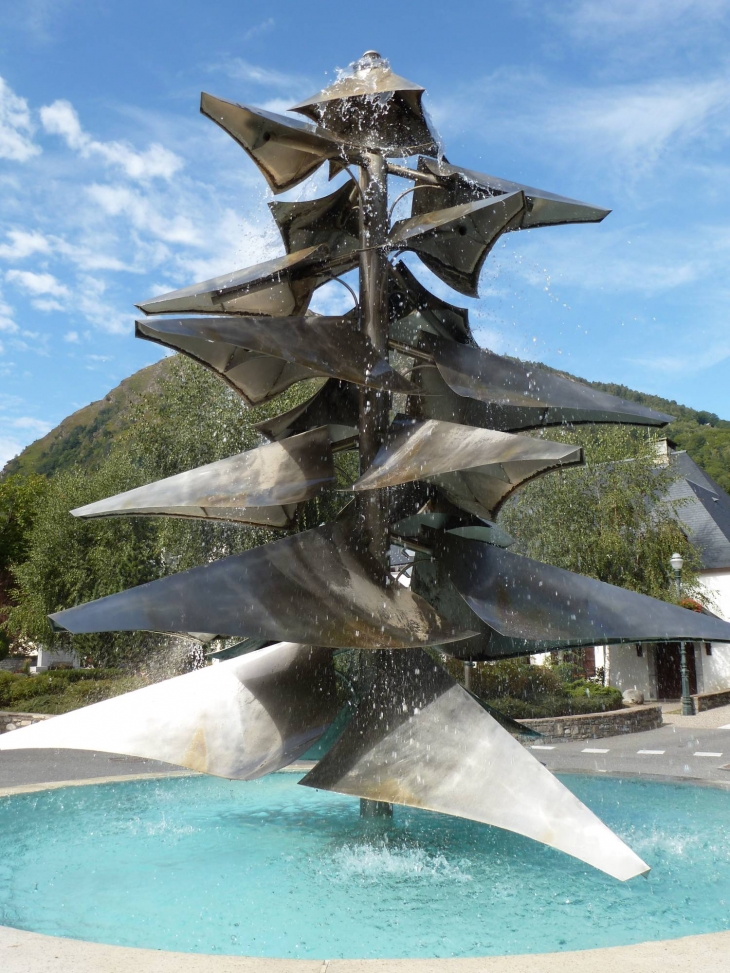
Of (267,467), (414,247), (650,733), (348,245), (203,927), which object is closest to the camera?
(203,927)

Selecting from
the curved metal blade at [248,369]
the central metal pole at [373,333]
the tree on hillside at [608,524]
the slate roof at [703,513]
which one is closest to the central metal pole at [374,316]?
the central metal pole at [373,333]

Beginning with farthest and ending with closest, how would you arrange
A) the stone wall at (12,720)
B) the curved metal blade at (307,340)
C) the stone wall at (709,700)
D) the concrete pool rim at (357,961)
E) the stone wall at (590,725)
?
the stone wall at (709,700) → the stone wall at (12,720) → the stone wall at (590,725) → the curved metal blade at (307,340) → the concrete pool rim at (357,961)

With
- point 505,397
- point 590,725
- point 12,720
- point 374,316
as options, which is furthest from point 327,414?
point 12,720

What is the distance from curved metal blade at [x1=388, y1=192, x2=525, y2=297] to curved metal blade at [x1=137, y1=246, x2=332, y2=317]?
0.75m

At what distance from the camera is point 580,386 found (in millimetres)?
6516

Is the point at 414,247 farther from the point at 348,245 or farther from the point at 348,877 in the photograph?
the point at 348,877

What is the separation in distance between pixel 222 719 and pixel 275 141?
4.56 m

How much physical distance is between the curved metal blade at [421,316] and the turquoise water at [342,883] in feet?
13.4

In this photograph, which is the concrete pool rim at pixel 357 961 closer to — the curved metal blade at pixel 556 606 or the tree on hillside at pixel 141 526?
the curved metal blade at pixel 556 606

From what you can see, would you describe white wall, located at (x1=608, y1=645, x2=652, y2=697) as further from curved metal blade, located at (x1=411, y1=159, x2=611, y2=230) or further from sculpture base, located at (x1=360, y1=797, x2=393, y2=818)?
curved metal blade, located at (x1=411, y1=159, x2=611, y2=230)

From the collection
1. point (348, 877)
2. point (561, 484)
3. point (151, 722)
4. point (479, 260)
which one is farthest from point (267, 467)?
point (561, 484)

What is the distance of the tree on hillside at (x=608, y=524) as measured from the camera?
93.0 feet

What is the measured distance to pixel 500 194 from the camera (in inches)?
273

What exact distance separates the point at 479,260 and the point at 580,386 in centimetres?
138
